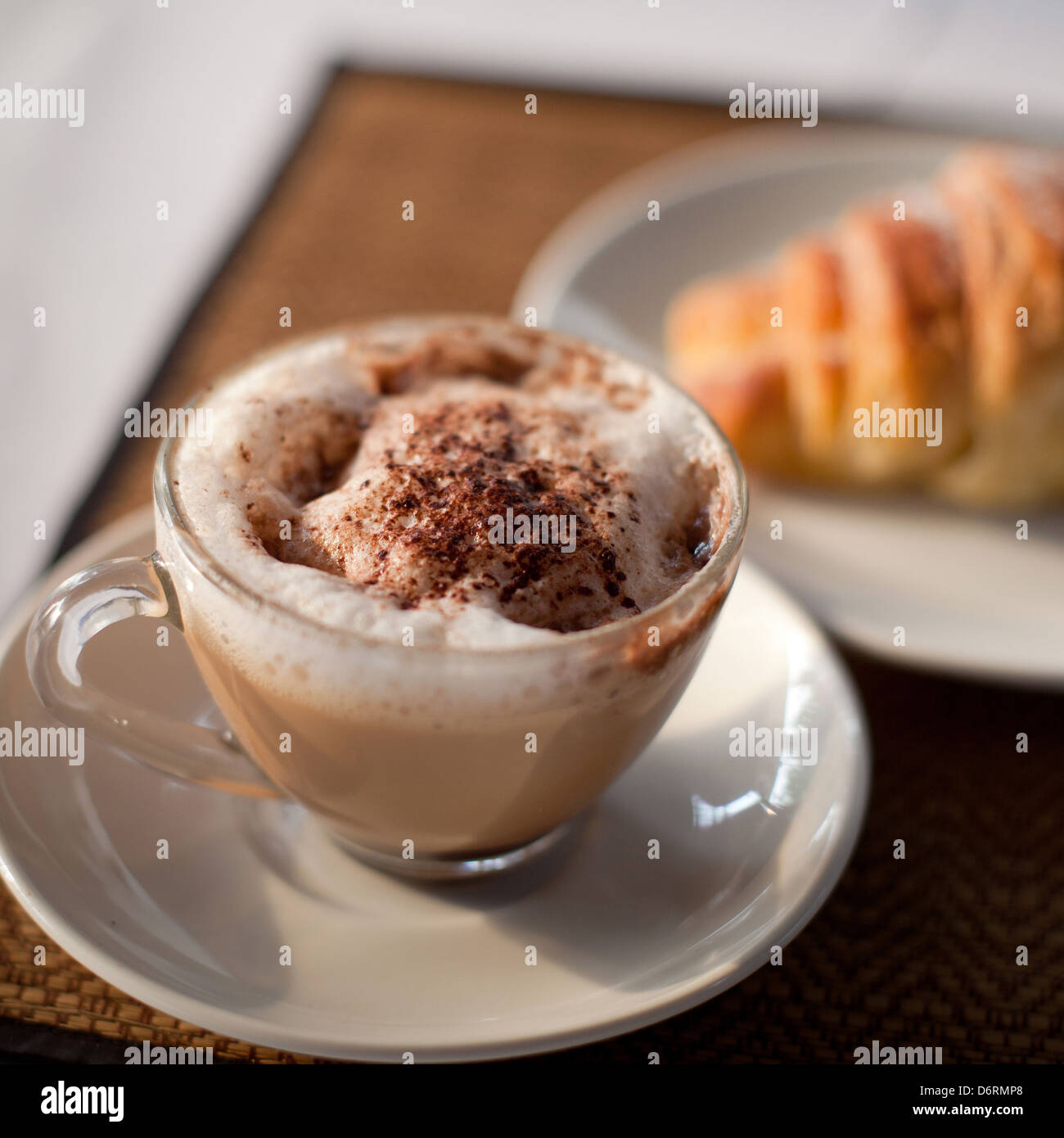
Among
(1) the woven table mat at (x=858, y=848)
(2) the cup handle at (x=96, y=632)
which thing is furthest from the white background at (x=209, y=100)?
(2) the cup handle at (x=96, y=632)

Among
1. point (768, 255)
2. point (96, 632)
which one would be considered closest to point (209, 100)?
point (768, 255)

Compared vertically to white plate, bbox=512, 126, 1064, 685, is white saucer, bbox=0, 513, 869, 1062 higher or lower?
lower

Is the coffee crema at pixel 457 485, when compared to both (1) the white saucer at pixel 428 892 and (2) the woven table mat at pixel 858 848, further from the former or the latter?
(2) the woven table mat at pixel 858 848

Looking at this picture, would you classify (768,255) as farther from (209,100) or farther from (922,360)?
(209,100)

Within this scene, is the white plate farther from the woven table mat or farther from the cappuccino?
the cappuccino

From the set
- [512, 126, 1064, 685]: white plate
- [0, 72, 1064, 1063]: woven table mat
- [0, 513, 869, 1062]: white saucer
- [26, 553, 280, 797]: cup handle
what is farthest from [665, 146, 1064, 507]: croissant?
[26, 553, 280, 797]: cup handle
